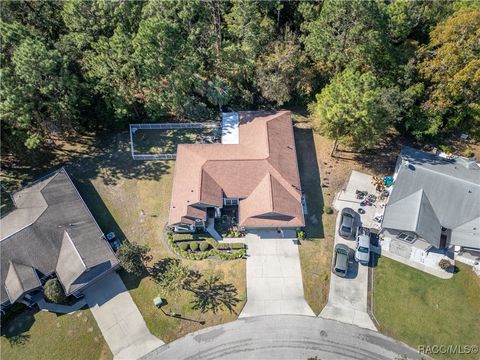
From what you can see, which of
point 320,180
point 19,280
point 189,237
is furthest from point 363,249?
point 19,280

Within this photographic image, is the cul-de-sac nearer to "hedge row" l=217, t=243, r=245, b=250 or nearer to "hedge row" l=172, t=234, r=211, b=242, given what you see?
"hedge row" l=172, t=234, r=211, b=242

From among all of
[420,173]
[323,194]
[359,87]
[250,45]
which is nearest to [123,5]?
[250,45]

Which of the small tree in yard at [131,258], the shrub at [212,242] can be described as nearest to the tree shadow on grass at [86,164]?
the shrub at [212,242]

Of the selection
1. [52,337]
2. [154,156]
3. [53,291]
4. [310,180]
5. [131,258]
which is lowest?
[52,337]

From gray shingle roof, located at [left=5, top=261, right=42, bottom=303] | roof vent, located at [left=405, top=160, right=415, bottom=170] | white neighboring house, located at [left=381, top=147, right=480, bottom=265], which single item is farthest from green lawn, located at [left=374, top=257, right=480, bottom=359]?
gray shingle roof, located at [left=5, top=261, right=42, bottom=303]

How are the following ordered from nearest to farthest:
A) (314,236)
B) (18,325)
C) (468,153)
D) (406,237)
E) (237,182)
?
(18,325) → (406,237) → (314,236) → (237,182) → (468,153)

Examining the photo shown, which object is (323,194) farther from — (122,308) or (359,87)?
(122,308)

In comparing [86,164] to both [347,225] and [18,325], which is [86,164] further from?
[347,225]
